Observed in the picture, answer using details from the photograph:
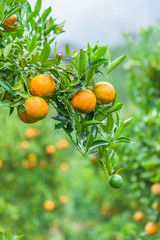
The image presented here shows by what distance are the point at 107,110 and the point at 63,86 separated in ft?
0.33

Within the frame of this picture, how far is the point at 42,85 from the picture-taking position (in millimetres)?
539

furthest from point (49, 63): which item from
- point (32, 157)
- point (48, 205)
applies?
point (48, 205)

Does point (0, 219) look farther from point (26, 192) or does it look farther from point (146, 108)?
point (146, 108)

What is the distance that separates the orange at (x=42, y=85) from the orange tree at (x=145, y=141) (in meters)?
0.96

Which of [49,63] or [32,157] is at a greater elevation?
[49,63]

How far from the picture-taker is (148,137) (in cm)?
161

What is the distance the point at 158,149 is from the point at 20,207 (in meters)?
1.78

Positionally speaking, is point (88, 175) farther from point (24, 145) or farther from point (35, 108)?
point (35, 108)

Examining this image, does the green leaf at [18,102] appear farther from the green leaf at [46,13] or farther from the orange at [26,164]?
the orange at [26,164]

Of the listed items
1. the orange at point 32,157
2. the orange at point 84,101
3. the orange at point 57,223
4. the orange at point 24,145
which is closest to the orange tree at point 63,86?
the orange at point 84,101

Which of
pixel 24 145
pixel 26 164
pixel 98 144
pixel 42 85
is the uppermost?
pixel 42 85

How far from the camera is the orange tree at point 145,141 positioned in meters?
1.52

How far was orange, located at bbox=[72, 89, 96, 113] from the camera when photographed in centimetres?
54

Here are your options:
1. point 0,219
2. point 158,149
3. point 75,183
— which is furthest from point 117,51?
point 158,149
